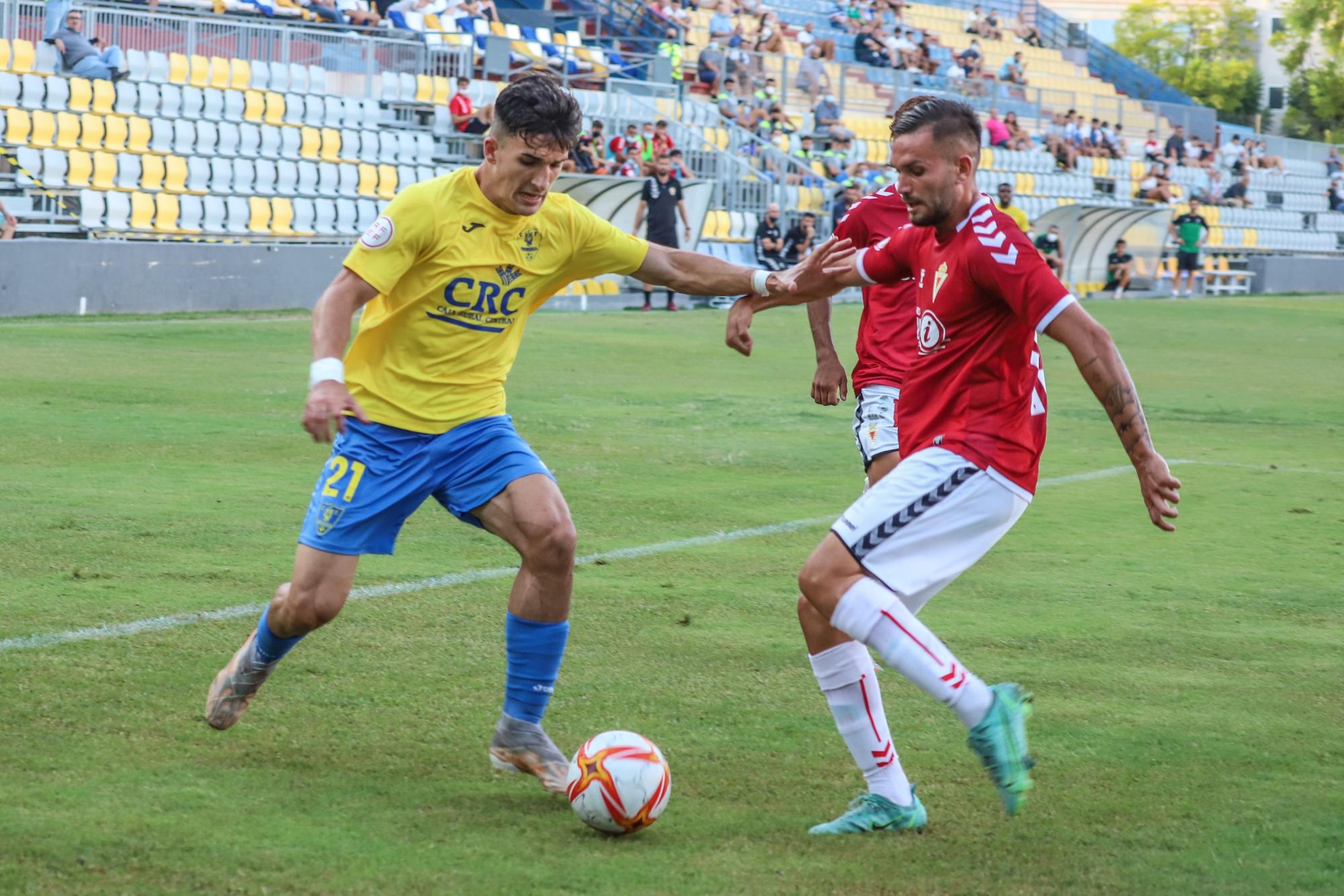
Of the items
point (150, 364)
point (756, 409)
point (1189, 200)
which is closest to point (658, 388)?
point (756, 409)

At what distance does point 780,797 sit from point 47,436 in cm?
770

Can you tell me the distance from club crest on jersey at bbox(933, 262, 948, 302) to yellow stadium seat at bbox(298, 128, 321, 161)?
2247 cm

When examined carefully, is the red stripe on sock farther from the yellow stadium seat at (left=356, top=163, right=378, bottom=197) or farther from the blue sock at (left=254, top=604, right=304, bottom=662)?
the yellow stadium seat at (left=356, top=163, right=378, bottom=197)

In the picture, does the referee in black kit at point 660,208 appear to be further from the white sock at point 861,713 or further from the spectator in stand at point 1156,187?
the white sock at point 861,713

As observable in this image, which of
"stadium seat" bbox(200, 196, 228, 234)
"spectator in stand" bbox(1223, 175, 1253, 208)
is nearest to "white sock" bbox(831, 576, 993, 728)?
"stadium seat" bbox(200, 196, 228, 234)

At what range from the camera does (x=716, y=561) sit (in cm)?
797

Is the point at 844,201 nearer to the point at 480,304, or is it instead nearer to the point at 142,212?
the point at 142,212

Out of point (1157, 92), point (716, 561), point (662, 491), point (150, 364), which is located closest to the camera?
point (716, 561)

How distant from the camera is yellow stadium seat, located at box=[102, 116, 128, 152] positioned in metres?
23.5

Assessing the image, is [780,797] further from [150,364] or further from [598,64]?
[598,64]

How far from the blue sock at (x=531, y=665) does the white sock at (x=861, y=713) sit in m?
0.81

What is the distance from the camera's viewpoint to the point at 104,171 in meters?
22.9

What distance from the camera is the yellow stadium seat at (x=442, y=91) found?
1118 inches

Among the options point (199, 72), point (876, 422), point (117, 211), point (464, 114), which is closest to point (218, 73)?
point (199, 72)
